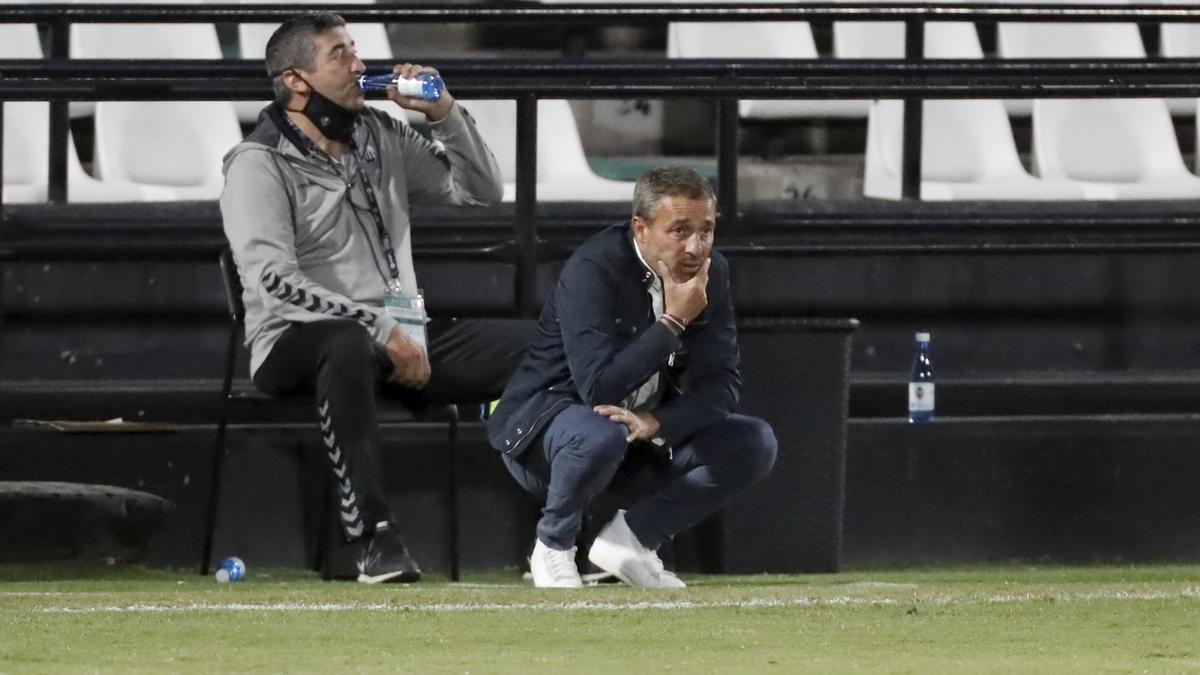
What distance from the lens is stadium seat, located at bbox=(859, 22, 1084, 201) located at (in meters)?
7.35

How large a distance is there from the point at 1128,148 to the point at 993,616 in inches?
152

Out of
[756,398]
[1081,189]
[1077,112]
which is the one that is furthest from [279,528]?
[1077,112]

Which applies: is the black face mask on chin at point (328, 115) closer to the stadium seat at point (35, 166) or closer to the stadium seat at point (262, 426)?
the stadium seat at point (262, 426)

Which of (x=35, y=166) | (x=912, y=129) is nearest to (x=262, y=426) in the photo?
(x=35, y=166)

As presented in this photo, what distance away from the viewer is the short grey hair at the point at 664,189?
17.1 ft

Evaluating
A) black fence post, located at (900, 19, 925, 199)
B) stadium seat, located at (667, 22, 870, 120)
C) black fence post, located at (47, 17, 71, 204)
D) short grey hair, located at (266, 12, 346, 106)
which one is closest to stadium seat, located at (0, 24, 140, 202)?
black fence post, located at (47, 17, 71, 204)

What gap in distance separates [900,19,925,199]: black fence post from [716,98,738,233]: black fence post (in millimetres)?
689

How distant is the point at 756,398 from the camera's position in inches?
230

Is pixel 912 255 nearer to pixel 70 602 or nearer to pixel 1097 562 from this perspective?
pixel 1097 562

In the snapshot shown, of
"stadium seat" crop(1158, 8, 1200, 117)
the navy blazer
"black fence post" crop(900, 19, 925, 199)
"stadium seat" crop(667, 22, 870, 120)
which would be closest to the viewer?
the navy blazer

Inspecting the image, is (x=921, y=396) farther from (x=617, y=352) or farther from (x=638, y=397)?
(x=617, y=352)

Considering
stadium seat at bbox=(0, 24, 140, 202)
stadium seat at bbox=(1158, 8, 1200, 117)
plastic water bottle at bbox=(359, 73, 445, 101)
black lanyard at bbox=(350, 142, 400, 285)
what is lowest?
black lanyard at bbox=(350, 142, 400, 285)

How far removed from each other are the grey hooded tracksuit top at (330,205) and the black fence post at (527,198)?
0.10 meters

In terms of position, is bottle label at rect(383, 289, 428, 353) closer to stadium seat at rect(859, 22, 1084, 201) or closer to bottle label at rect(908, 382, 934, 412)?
bottle label at rect(908, 382, 934, 412)
